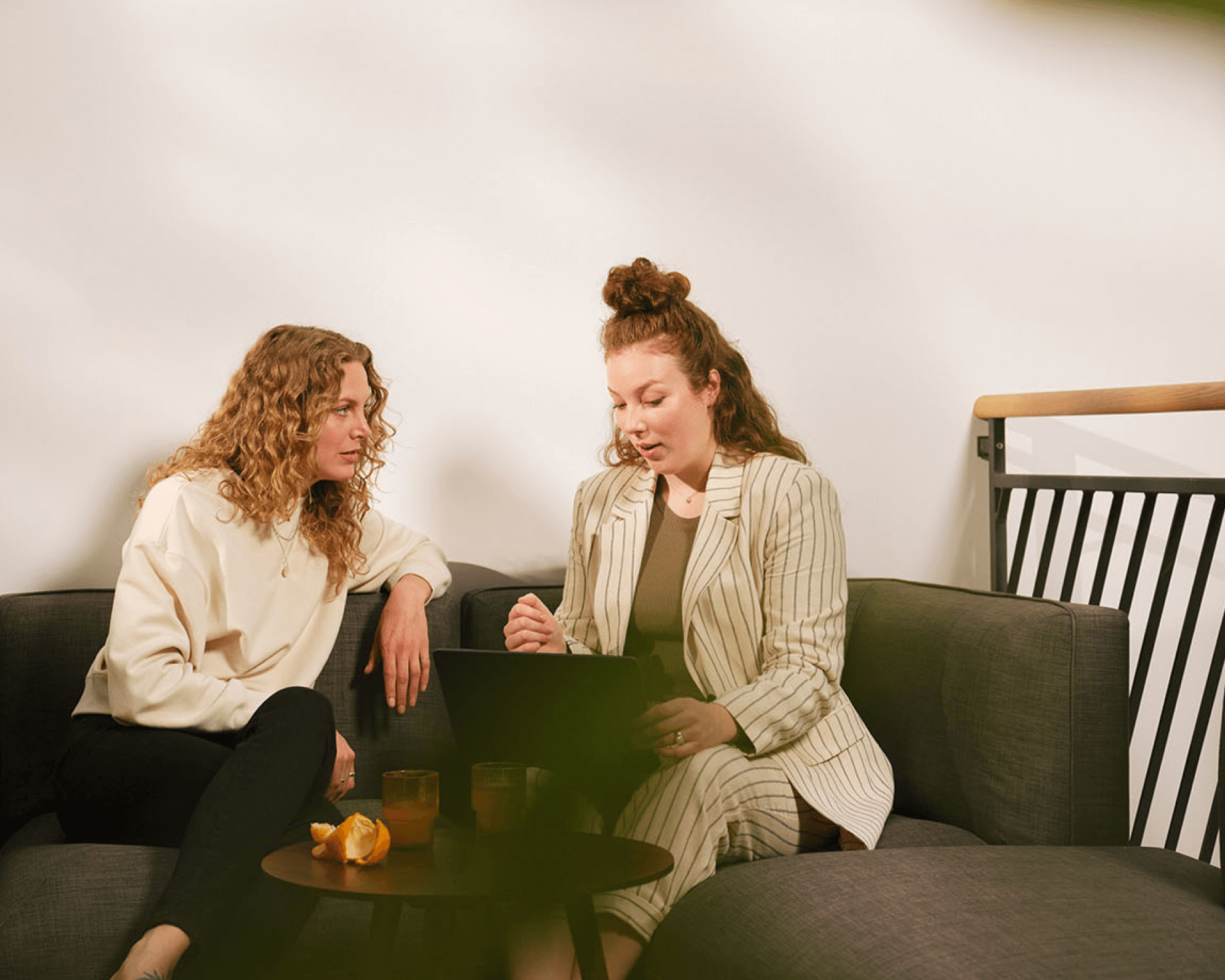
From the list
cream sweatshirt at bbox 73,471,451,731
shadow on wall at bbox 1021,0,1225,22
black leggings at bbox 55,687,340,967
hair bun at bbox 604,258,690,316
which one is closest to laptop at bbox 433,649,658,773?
black leggings at bbox 55,687,340,967

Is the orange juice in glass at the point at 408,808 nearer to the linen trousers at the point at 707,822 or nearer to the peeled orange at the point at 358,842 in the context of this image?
the peeled orange at the point at 358,842

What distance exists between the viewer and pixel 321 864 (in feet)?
4.46

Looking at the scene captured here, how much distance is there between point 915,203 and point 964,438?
0.61 metres

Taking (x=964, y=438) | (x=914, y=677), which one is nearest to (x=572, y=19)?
(x=964, y=438)

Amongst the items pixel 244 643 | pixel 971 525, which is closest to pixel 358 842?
pixel 244 643

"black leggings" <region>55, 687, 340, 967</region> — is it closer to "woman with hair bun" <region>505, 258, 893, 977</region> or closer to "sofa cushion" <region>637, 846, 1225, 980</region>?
"woman with hair bun" <region>505, 258, 893, 977</region>

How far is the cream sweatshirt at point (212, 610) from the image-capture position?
1.77m

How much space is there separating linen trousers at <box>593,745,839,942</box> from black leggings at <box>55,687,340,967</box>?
461 millimetres

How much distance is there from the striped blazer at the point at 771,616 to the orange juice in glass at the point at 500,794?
0.39 m

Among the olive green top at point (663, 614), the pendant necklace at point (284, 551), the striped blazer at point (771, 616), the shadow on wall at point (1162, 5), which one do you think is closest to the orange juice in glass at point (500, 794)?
the striped blazer at point (771, 616)

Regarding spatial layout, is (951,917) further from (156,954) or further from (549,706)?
(156,954)

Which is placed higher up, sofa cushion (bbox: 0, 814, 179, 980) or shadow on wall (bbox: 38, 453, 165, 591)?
shadow on wall (bbox: 38, 453, 165, 591)

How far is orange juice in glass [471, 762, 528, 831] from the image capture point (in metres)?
1.51

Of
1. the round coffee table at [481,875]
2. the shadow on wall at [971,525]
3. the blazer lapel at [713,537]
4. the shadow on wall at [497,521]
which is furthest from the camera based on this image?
the shadow on wall at [971,525]
